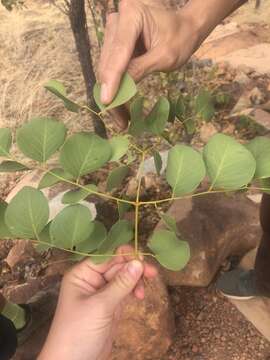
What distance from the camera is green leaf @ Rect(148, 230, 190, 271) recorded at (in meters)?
0.69

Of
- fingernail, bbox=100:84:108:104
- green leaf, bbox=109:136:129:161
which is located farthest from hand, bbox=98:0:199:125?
green leaf, bbox=109:136:129:161

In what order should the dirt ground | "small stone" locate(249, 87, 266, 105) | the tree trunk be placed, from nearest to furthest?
the dirt ground
the tree trunk
"small stone" locate(249, 87, 266, 105)

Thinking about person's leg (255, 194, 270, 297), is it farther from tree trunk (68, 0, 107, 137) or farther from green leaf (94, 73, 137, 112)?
tree trunk (68, 0, 107, 137)

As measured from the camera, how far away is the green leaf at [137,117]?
71cm

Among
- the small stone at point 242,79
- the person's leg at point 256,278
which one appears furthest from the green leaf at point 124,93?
the small stone at point 242,79

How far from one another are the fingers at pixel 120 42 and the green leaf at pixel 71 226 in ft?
0.83

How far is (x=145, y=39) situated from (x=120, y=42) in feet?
0.52

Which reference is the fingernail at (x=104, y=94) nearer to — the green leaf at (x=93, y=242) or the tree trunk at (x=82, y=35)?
the green leaf at (x=93, y=242)

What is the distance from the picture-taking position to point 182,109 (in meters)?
0.94

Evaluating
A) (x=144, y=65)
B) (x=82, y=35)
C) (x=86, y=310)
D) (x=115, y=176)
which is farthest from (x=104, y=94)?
(x=82, y=35)

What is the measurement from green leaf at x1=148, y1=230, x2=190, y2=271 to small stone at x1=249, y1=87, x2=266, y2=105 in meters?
2.21

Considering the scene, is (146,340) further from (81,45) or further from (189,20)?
(81,45)

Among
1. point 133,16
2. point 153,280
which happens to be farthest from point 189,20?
point 153,280

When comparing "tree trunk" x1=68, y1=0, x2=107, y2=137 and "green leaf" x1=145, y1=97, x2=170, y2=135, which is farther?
"tree trunk" x1=68, y1=0, x2=107, y2=137
